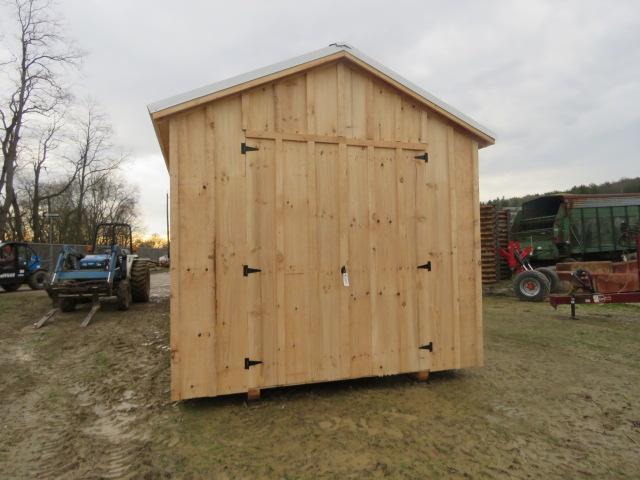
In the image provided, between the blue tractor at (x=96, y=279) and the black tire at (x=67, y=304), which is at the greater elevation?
the blue tractor at (x=96, y=279)

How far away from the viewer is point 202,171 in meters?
3.78

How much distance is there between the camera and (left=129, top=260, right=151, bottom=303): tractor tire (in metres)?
10.2

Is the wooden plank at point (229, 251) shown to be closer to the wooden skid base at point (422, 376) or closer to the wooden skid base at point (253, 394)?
the wooden skid base at point (253, 394)

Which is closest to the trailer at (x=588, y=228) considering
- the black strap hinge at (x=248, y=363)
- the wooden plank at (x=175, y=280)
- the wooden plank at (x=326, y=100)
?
the wooden plank at (x=326, y=100)

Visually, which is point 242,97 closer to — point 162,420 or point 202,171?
point 202,171

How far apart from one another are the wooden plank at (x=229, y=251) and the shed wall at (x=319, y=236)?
0.01 metres

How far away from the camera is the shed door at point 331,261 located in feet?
12.9

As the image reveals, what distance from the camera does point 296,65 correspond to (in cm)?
400

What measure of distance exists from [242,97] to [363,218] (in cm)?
181

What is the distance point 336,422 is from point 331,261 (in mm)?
1581

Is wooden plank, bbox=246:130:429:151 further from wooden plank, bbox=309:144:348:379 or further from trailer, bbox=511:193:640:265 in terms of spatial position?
trailer, bbox=511:193:640:265

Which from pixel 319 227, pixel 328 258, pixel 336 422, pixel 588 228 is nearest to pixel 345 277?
pixel 328 258

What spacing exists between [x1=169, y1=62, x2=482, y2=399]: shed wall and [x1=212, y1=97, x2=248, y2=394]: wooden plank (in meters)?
0.01

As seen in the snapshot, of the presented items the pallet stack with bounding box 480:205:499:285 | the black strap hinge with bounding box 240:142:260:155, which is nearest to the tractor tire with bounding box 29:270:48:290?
the black strap hinge with bounding box 240:142:260:155
